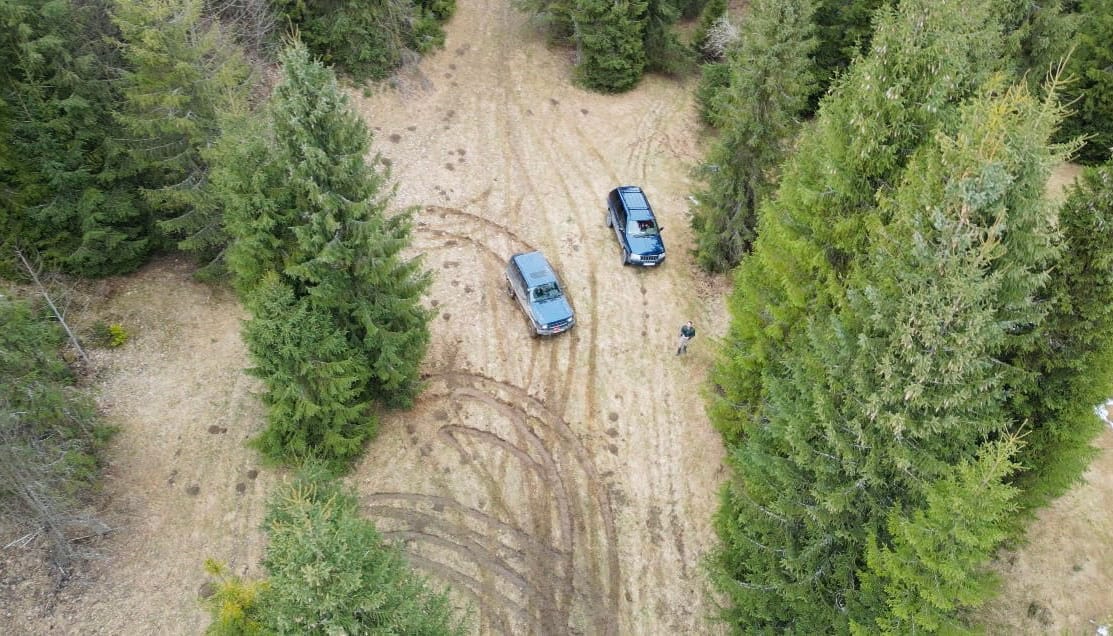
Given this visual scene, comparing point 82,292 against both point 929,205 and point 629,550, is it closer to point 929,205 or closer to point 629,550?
point 629,550

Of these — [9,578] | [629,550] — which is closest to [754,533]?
[629,550]

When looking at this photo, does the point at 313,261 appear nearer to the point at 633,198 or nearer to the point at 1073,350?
the point at 633,198

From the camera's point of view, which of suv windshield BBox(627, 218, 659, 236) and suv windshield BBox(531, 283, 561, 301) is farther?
suv windshield BBox(627, 218, 659, 236)

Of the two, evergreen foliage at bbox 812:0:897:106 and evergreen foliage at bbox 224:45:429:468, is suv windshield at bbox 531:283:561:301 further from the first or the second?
evergreen foliage at bbox 812:0:897:106

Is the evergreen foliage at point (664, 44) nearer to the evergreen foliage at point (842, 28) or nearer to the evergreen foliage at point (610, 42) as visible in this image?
the evergreen foliage at point (610, 42)

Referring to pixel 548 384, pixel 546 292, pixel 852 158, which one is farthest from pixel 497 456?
pixel 852 158

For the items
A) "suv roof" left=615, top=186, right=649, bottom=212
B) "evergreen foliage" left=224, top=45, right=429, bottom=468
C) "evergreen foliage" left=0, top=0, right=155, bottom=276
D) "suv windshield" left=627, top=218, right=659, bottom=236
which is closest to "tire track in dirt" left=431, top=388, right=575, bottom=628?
"evergreen foliage" left=224, top=45, right=429, bottom=468
